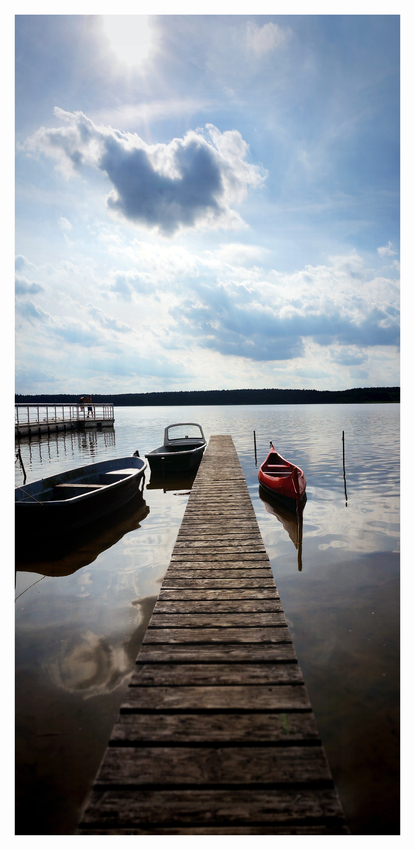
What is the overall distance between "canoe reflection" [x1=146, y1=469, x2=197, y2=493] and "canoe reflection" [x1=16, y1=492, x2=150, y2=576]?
211 inches

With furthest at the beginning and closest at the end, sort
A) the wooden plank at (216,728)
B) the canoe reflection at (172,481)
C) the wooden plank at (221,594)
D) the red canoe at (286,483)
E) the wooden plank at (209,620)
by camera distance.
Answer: the canoe reflection at (172,481), the red canoe at (286,483), the wooden plank at (221,594), the wooden plank at (209,620), the wooden plank at (216,728)

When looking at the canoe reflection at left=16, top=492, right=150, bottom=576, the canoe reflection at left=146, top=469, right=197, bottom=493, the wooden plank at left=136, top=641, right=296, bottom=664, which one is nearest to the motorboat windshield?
the canoe reflection at left=146, top=469, right=197, bottom=493

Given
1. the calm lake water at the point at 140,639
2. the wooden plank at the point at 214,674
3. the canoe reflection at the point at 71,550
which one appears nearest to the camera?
the wooden plank at the point at 214,674

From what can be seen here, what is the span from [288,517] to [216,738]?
9023 millimetres

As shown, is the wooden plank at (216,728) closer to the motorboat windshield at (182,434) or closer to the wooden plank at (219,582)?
the wooden plank at (219,582)

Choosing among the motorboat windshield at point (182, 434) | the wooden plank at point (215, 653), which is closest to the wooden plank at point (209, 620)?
the wooden plank at point (215, 653)

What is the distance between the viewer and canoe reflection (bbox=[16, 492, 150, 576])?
7.68 m

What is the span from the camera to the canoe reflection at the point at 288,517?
888 cm

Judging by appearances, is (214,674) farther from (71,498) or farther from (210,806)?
(71,498)

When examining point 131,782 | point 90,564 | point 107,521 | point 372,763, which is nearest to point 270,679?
point 131,782

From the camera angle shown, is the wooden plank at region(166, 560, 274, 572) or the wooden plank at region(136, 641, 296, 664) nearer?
the wooden plank at region(136, 641, 296, 664)

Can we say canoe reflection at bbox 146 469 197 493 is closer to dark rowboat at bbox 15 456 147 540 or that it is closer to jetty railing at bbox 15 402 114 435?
dark rowboat at bbox 15 456 147 540

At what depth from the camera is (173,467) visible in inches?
636

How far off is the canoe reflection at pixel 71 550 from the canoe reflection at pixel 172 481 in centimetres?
536
